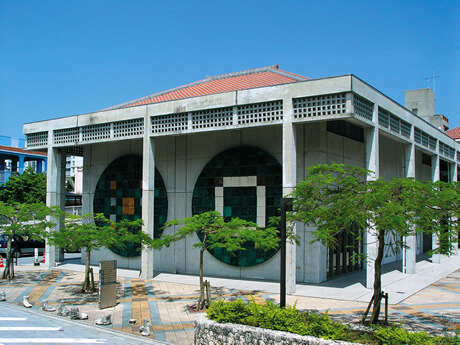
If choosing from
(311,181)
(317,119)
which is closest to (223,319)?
(311,181)

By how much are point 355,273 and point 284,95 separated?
10.6m

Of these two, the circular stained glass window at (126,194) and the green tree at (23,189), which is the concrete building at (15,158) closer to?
the green tree at (23,189)

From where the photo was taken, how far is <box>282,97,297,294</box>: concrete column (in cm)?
1714

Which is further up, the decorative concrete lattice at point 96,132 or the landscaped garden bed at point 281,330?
the decorative concrete lattice at point 96,132

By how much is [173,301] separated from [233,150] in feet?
28.5

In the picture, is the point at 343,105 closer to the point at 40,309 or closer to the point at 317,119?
the point at 317,119

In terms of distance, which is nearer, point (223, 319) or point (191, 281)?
point (223, 319)

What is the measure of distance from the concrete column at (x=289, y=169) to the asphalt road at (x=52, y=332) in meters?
7.28

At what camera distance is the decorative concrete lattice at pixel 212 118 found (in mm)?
19531

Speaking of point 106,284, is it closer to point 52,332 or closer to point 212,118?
point 52,332

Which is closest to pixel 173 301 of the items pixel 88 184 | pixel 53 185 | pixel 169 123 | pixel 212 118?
pixel 212 118

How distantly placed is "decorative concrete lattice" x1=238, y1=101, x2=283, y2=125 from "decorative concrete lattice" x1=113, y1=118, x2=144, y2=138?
5.94m

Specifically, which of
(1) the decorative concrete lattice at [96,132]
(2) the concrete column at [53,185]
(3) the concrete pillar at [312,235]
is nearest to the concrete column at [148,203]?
(1) the decorative concrete lattice at [96,132]

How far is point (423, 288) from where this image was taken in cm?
1892
